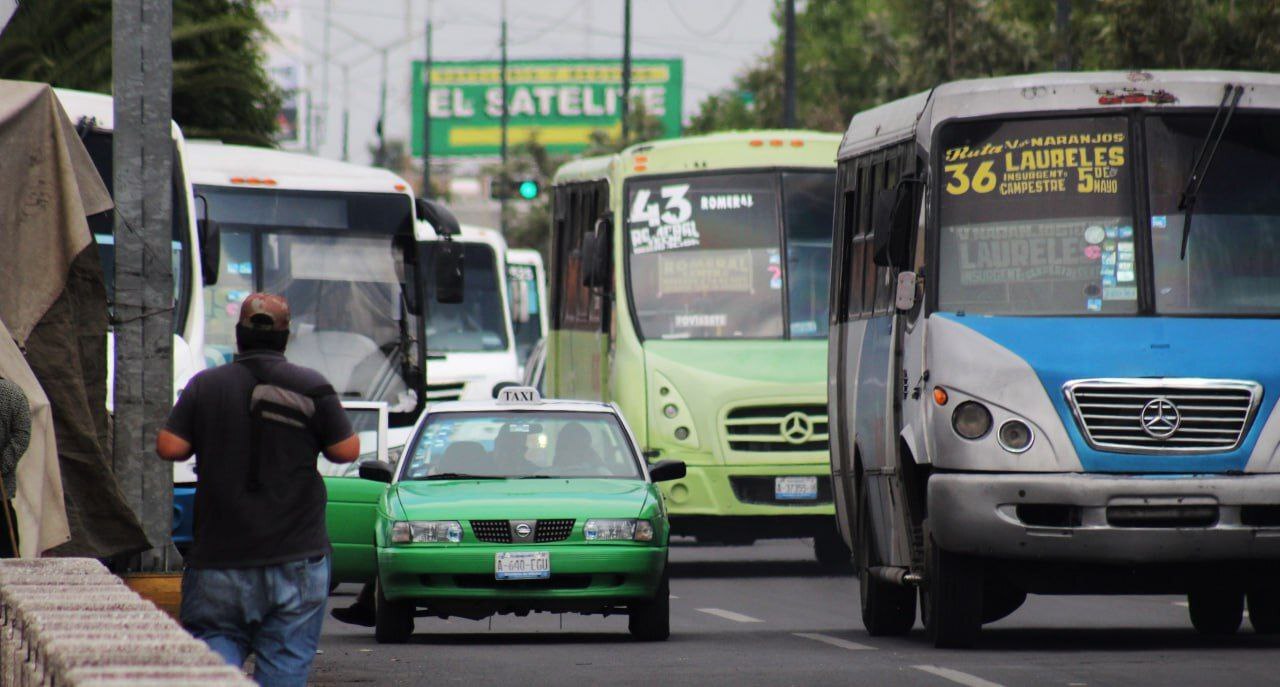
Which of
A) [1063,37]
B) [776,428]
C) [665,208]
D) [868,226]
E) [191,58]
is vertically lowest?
[776,428]

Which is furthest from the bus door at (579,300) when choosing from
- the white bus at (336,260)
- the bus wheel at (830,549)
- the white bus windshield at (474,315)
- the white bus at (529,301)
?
the white bus at (529,301)

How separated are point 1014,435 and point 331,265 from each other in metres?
12.3

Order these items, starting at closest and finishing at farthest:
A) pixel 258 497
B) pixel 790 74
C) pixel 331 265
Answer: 1. pixel 258 497
2. pixel 331 265
3. pixel 790 74

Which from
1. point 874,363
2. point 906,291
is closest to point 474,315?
point 874,363

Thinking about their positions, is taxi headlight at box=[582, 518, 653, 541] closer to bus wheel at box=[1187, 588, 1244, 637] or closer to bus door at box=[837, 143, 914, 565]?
bus door at box=[837, 143, 914, 565]

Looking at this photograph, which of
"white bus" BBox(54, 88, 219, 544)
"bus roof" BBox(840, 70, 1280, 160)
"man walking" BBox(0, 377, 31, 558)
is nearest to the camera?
"man walking" BBox(0, 377, 31, 558)

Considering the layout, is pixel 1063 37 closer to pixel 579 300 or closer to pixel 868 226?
pixel 579 300

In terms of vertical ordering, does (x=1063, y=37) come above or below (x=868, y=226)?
above

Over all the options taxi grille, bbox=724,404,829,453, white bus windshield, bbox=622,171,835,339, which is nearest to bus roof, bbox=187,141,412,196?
white bus windshield, bbox=622,171,835,339

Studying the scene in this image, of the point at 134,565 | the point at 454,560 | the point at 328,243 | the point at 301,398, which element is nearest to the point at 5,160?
the point at 134,565

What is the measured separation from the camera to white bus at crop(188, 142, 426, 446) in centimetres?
2423

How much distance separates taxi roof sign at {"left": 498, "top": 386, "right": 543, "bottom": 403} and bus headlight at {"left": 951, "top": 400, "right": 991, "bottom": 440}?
155 inches

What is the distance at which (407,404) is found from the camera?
80.8ft

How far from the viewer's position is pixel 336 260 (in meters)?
24.3
